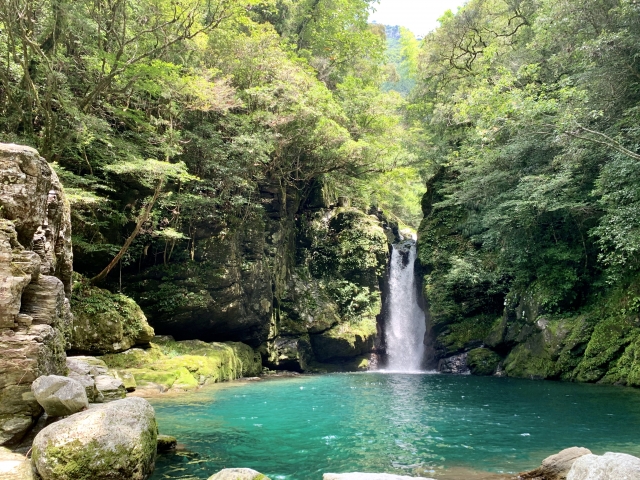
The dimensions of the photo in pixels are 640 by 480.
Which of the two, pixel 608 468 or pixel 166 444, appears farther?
pixel 166 444

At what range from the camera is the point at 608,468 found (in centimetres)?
368

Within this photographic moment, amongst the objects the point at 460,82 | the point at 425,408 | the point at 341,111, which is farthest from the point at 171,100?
the point at 460,82

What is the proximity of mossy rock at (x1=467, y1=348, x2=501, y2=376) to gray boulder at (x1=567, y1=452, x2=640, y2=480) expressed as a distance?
14990mm

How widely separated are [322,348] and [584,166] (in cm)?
1342

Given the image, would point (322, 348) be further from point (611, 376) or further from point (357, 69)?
point (357, 69)

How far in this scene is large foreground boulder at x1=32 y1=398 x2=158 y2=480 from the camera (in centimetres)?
458

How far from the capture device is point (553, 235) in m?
16.9

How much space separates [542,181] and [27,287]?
15.4 meters

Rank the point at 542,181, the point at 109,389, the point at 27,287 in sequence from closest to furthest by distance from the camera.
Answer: the point at 27,287 → the point at 109,389 → the point at 542,181

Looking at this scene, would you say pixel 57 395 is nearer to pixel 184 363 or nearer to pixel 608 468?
pixel 608 468

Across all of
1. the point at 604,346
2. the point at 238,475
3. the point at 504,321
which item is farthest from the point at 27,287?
the point at 504,321

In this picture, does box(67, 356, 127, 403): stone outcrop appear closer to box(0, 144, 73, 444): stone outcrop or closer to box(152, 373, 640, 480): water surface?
box(0, 144, 73, 444): stone outcrop

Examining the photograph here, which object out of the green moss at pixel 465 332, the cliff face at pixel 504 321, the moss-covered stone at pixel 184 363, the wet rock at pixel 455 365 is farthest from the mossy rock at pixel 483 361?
the moss-covered stone at pixel 184 363

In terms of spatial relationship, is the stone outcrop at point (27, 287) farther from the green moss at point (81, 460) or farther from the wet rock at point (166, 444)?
the wet rock at point (166, 444)
